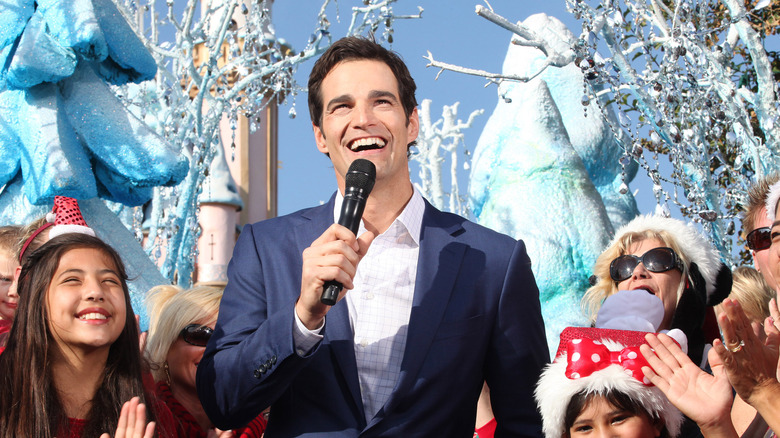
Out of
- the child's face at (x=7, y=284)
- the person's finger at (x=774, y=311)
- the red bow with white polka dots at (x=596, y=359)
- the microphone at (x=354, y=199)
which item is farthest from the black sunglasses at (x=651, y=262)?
the child's face at (x=7, y=284)

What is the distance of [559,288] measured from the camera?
7164 mm

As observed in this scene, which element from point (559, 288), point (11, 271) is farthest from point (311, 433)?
point (559, 288)

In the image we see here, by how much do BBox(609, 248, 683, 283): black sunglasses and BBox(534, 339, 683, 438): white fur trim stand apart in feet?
2.73

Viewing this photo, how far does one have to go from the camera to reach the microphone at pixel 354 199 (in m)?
1.84

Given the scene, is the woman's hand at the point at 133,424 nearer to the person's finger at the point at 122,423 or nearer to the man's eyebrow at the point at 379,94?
the person's finger at the point at 122,423

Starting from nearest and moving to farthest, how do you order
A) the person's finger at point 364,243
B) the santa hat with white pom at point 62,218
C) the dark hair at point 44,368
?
1. the person's finger at point 364,243
2. the dark hair at point 44,368
3. the santa hat with white pom at point 62,218

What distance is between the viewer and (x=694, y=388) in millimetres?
2043

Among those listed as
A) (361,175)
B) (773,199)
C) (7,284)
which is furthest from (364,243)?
(7,284)

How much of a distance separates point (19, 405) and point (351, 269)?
1287mm

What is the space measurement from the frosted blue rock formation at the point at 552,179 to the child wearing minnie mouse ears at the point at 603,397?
445 centimetres

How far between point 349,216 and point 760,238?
1506mm

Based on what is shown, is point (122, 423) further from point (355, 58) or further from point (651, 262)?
point (651, 262)

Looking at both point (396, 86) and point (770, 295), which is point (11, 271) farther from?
point (770, 295)

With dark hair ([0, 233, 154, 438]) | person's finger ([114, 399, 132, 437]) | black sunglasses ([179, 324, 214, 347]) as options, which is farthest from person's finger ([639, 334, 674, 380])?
black sunglasses ([179, 324, 214, 347])
